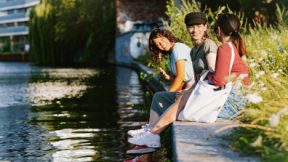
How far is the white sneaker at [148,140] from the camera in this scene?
648cm

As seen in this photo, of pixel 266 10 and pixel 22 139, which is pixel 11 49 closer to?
pixel 266 10

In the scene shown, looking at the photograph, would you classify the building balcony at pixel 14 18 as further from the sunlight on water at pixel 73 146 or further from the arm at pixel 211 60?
the arm at pixel 211 60

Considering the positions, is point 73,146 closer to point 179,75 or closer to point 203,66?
point 179,75

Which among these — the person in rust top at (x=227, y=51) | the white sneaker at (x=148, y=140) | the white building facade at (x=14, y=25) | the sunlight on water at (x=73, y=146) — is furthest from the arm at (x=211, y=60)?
the white building facade at (x=14, y=25)

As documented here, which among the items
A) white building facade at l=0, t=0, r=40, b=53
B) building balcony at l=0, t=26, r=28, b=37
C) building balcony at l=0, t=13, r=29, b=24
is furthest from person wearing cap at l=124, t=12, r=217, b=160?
building balcony at l=0, t=13, r=29, b=24

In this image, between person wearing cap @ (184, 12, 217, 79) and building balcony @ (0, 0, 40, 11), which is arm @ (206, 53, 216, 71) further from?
building balcony @ (0, 0, 40, 11)

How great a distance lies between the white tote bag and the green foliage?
5107 centimetres

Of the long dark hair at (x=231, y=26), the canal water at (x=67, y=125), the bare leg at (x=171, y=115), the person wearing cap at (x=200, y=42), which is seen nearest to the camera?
the bare leg at (x=171, y=115)

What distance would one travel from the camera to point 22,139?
874 cm

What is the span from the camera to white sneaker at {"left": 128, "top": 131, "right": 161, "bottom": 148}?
6480 millimetres

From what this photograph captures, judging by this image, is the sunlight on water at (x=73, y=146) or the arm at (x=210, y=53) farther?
the sunlight on water at (x=73, y=146)

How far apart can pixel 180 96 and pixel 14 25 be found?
135087 mm

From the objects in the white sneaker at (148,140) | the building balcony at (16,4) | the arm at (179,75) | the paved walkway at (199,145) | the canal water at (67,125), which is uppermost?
the building balcony at (16,4)

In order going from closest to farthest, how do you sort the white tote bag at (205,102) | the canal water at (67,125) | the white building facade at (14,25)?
1. the white tote bag at (205,102)
2. the canal water at (67,125)
3. the white building facade at (14,25)
